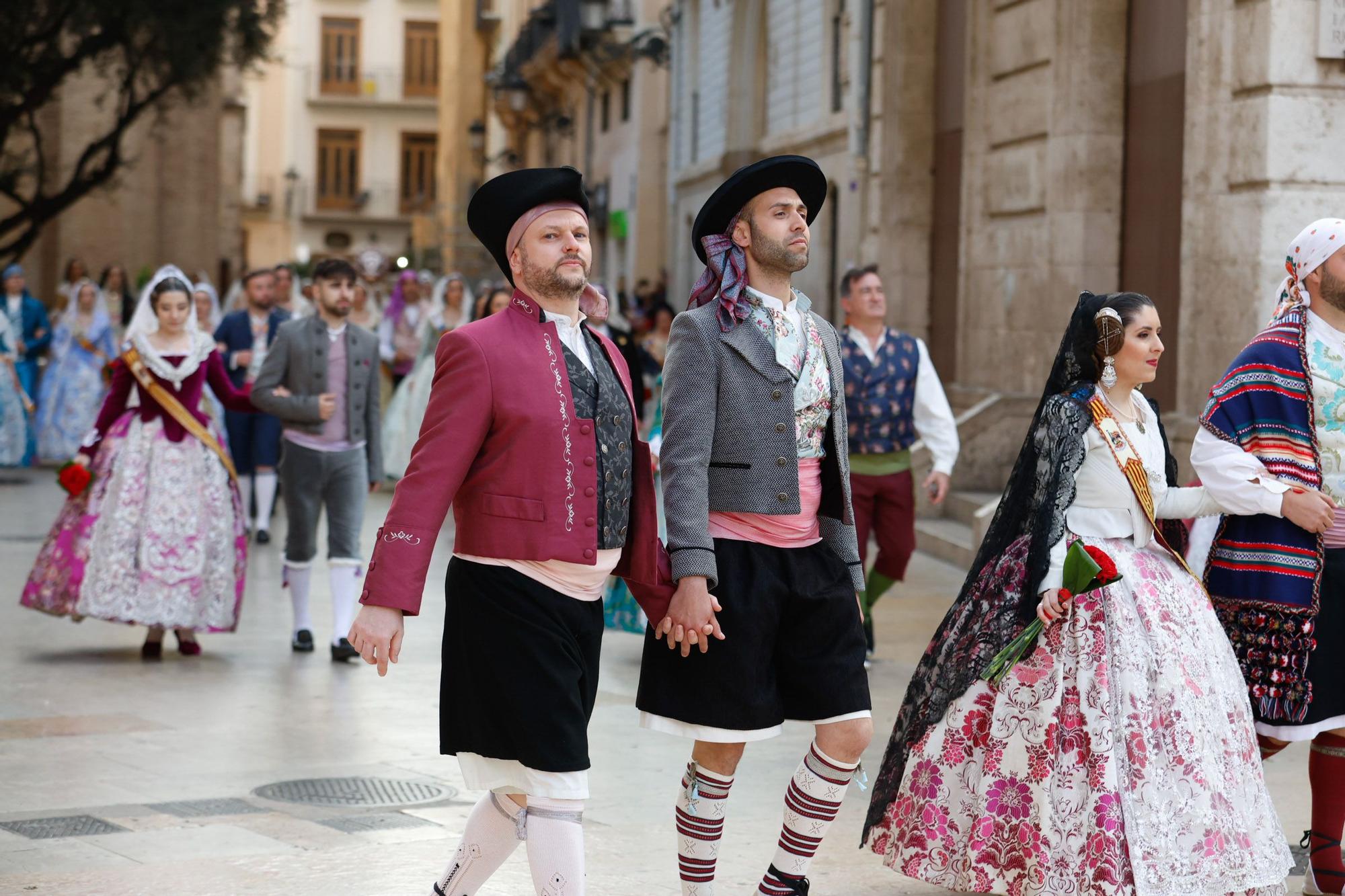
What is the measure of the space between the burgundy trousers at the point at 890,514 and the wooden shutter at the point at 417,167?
6649cm

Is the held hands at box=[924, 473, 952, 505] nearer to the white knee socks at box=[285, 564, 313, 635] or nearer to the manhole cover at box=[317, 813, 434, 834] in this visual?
the white knee socks at box=[285, 564, 313, 635]

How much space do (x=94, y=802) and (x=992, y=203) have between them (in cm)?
1025

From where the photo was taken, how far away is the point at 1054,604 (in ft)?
17.3

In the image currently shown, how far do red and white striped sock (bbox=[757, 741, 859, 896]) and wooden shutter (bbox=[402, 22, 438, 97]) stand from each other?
7204 centimetres

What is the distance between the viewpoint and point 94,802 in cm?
660

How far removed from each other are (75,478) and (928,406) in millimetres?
4102

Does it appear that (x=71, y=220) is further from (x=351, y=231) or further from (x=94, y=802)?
(x=351, y=231)

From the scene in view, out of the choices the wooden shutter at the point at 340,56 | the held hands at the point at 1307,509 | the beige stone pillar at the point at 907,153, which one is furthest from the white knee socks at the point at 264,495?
the wooden shutter at the point at 340,56

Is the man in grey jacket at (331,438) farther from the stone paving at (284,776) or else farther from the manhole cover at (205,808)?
the manhole cover at (205,808)

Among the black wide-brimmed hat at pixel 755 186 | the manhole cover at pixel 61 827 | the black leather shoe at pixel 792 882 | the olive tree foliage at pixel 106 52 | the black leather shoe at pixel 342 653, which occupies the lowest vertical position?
the manhole cover at pixel 61 827

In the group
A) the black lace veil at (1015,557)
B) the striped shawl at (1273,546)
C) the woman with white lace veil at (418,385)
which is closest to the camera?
the black lace veil at (1015,557)

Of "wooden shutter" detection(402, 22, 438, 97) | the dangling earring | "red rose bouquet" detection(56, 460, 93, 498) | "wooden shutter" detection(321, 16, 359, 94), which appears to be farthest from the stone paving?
"wooden shutter" detection(402, 22, 438, 97)

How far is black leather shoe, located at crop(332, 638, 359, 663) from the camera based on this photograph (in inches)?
373

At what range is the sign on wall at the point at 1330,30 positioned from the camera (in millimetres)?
10602
